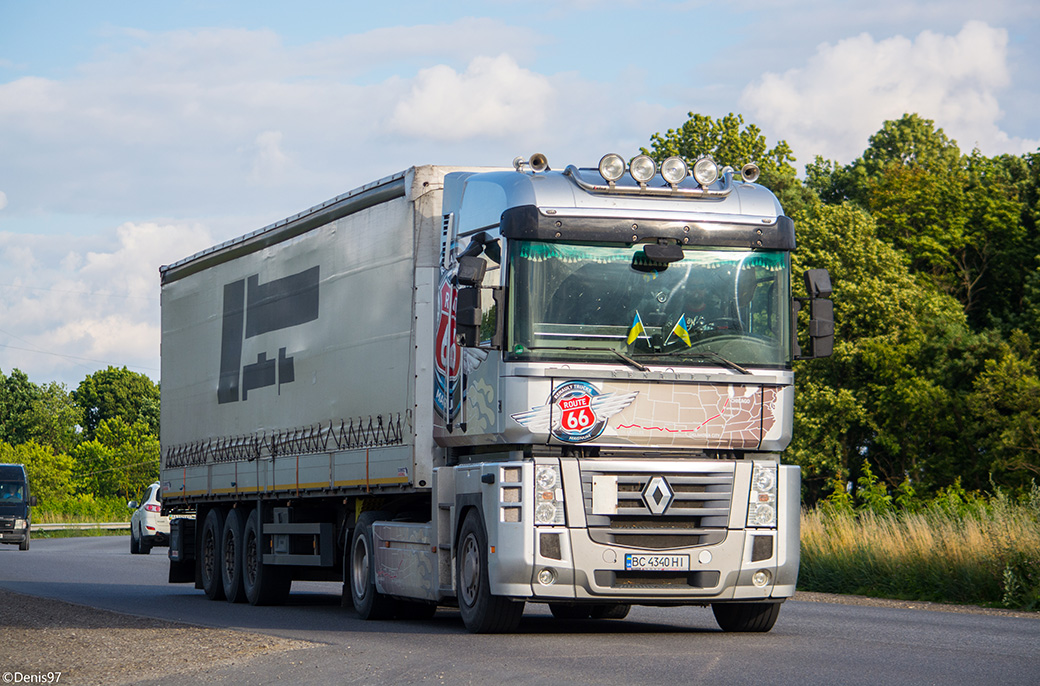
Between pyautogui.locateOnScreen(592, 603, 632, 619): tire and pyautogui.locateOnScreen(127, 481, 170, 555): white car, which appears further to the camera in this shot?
pyautogui.locateOnScreen(127, 481, 170, 555): white car

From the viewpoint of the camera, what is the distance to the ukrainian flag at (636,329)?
12.2m

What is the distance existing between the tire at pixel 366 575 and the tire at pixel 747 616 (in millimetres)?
3406

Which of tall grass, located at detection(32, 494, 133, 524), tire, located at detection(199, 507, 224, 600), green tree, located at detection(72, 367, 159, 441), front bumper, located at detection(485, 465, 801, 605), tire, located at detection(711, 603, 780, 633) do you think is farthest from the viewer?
green tree, located at detection(72, 367, 159, 441)

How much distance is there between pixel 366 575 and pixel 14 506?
102ft

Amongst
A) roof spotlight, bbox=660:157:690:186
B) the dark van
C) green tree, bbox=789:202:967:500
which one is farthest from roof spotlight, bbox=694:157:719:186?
green tree, bbox=789:202:967:500

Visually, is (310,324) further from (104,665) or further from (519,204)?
(104,665)

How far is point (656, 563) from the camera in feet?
39.6

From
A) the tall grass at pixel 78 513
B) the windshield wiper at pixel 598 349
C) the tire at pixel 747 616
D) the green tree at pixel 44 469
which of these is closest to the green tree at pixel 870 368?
the tire at pixel 747 616

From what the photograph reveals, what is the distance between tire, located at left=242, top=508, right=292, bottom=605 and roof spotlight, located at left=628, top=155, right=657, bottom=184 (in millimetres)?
7403

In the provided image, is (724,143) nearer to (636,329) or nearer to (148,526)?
(148,526)

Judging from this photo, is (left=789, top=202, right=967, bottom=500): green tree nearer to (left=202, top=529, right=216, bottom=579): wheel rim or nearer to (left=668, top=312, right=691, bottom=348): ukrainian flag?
(left=202, top=529, right=216, bottom=579): wheel rim

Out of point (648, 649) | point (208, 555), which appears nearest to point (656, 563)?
point (648, 649)

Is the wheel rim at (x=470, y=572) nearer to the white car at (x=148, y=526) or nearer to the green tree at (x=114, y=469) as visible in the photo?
the white car at (x=148, y=526)

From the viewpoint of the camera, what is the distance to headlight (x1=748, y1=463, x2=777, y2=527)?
40.7 ft
